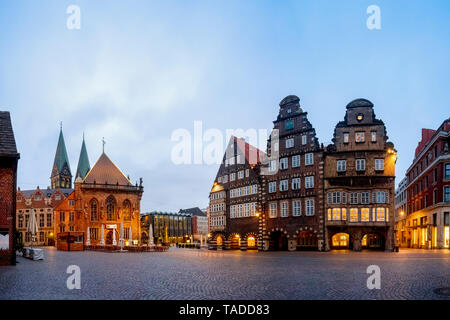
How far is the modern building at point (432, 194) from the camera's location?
52188 mm

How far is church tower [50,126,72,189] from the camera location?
132m

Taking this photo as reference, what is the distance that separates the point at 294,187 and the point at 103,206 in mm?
42044

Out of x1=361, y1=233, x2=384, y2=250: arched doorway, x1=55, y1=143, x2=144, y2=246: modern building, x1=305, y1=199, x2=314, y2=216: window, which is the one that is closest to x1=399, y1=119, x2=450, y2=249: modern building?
x1=361, y1=233, x2=384, y2=250: arched doorway

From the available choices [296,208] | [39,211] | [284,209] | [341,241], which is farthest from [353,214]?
[39,211]

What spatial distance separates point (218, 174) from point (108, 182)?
90.5 ft

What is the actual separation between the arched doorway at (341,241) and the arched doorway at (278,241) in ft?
19.7

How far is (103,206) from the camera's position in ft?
265

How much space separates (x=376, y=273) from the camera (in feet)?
67.7

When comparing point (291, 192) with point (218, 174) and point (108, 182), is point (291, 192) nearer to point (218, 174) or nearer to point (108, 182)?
point (218, 174)

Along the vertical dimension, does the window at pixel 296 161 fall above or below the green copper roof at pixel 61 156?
below

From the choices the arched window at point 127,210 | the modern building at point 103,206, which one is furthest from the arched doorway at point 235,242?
the arched window at point 127,210

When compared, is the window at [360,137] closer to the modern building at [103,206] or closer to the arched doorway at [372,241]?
the arched doorway at [372,241]
